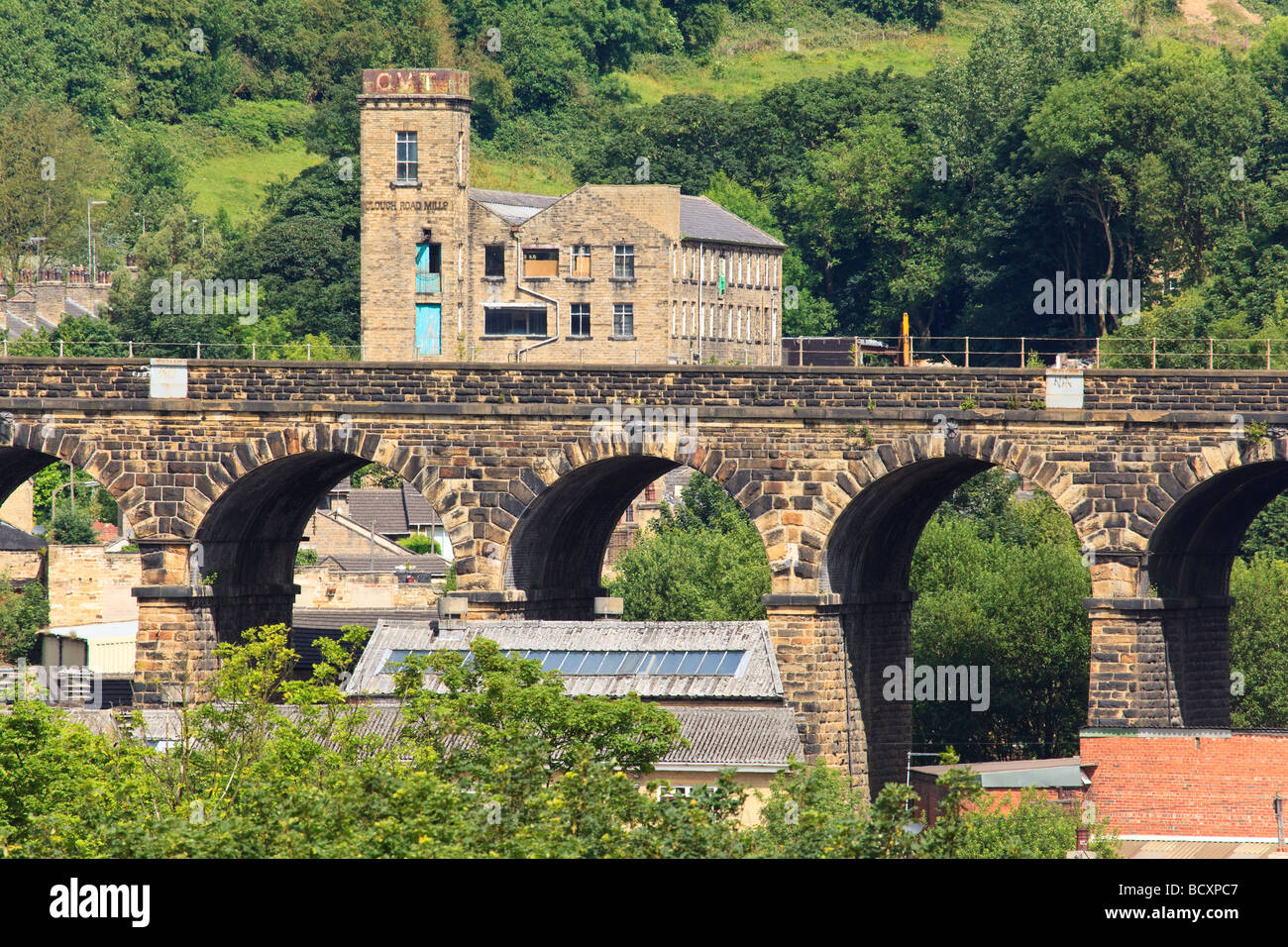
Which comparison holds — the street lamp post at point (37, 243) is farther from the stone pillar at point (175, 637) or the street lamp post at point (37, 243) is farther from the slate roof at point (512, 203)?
the stone pillar at point (175, 637)

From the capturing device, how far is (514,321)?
117 m

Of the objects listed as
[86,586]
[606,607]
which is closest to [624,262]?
[86,586]

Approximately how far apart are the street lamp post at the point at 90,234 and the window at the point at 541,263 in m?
35.4

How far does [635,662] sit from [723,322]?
66.9 metres

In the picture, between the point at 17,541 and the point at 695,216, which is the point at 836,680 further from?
the point at 695,216

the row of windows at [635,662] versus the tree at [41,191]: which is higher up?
the tree at [41,191]

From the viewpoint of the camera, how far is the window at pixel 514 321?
116 meters

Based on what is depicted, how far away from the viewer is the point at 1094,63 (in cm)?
12069

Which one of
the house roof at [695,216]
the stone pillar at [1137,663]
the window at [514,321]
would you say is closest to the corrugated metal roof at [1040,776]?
the stone pillar at [1137,663]

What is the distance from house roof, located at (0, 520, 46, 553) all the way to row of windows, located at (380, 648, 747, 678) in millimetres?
49224

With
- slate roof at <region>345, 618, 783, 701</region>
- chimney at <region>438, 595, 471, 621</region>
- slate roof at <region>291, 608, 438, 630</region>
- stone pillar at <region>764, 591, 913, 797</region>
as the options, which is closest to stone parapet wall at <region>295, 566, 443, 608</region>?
slate roof at <region>291, 608, 438, 630</region>

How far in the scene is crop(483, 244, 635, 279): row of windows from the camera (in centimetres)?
11500
